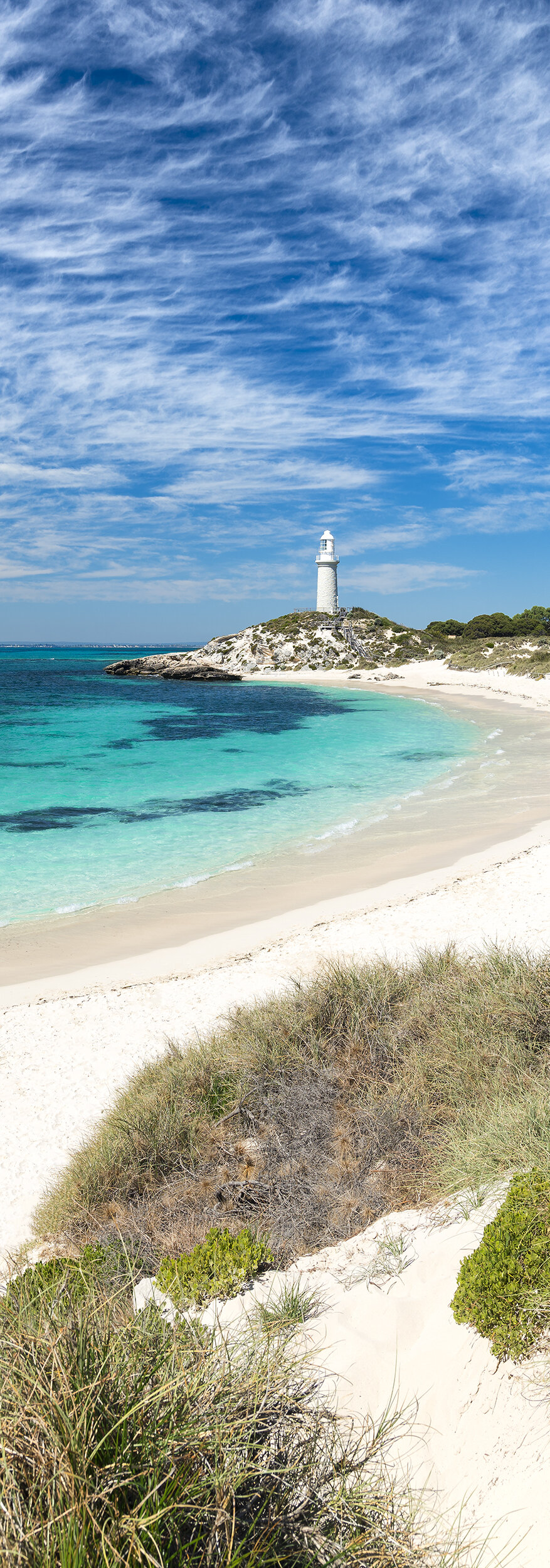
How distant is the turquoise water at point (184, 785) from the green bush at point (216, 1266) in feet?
27.8

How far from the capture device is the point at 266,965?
8.69m

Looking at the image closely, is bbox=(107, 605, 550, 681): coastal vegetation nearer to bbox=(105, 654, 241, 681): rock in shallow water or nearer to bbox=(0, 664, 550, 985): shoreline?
bbox=(105, 654, 241, 681): rock in shallow water

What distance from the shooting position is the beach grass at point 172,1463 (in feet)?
5.27

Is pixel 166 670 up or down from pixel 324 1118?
up

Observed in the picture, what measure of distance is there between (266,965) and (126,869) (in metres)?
5.60

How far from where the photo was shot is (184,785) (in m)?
22.5

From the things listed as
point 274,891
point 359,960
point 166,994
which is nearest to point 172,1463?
point 359,960

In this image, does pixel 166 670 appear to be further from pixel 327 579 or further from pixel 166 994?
pixel 166 994

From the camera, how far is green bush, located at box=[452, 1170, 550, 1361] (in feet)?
8.48

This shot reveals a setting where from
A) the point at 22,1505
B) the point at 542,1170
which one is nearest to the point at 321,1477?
the point at 22,1505

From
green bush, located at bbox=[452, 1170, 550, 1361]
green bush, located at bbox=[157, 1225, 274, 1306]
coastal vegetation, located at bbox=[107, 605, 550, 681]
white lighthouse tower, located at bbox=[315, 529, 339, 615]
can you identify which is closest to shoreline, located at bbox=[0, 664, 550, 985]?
green bush, located at bbox=[157, 1225, 274, 1306]

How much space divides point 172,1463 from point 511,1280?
143 cm

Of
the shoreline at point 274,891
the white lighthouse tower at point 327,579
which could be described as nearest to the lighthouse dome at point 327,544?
the white lighthouse tower at point 327,579

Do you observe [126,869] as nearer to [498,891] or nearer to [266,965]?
[266,965]
